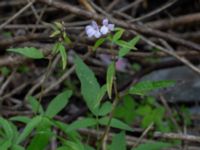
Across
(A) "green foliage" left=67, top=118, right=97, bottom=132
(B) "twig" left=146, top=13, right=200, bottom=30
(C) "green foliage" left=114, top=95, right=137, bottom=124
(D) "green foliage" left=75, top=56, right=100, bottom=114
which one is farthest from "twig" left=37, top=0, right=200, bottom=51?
(A) "green foliage" left=67, top=118, right=97, bottom=132

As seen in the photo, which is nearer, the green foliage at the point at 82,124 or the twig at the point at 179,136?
the green foliage at the point at 82,124

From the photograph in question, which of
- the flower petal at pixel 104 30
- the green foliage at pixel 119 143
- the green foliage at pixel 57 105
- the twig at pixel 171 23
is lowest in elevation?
the green foliage at pixel 119 143

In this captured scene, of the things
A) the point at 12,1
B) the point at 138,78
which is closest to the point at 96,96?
the point at 138,78

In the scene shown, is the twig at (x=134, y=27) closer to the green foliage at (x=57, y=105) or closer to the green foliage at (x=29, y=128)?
the green foliage at (x=57, y=105)

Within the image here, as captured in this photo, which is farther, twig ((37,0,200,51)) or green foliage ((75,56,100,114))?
twig ((37,0,200,51))

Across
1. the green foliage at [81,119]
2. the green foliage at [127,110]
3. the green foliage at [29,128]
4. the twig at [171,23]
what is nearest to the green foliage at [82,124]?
the green foliage at [81,119]

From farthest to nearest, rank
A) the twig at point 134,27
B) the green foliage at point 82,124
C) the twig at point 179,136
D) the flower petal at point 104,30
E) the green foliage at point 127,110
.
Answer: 1. the green foliage at point 127,110
2. the twig at point 134,27
3. the twig at point 179,136
4. the green foliage at point 82,124
5. the flower petal at point 104,30

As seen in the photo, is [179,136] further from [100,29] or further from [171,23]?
[171,23]

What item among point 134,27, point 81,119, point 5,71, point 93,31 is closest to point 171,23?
point 134,27

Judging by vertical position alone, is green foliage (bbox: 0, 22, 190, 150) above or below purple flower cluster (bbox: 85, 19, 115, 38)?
below

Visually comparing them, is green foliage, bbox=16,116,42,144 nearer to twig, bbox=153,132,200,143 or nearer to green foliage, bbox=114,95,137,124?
twig, bbox=153,132,200,143

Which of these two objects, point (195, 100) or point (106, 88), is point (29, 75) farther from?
point (106, 88)

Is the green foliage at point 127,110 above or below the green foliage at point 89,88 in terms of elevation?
below
